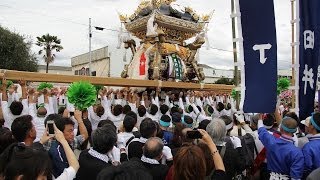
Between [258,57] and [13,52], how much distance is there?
21112mm

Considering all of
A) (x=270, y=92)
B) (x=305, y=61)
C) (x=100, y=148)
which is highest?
(x=305, y=61)

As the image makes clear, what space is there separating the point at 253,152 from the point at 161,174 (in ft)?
5.31

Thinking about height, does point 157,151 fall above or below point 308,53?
below

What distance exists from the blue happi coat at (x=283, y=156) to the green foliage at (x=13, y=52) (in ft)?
68.4

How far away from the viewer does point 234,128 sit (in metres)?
4.95

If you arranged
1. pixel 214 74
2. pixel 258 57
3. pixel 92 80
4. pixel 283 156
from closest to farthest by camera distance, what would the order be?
1. pixel 283 156
2. pixel 258 57
3. pixel 92 80
4. pixel 214 74

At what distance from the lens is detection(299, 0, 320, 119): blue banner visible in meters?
4.16

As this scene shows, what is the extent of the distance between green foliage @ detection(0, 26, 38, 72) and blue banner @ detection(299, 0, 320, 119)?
20.5 meters

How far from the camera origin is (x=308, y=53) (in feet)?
→ 13.8

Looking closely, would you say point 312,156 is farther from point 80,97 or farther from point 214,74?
point 214,74

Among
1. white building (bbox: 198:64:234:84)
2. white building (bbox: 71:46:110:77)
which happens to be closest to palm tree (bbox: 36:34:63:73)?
white building (bbox: 71:46:110:77)

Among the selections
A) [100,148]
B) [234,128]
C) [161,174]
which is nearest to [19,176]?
[100,148]

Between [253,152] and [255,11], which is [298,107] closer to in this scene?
[253,152]

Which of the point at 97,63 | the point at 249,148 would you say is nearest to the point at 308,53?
the point at 249,148
